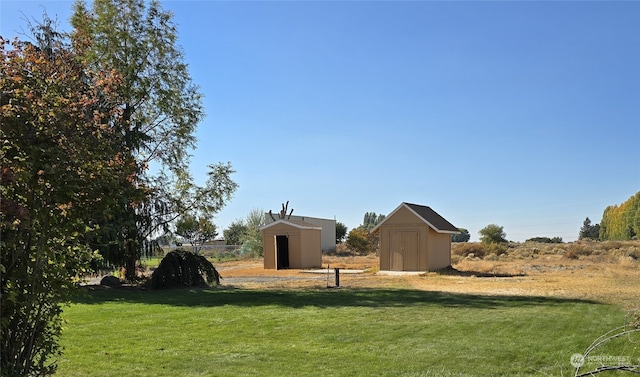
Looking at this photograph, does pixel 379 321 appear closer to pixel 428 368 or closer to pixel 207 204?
pixel 428 368

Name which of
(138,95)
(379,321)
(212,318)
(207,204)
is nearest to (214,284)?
(207,204)

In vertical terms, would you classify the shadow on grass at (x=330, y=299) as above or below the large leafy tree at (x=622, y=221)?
below

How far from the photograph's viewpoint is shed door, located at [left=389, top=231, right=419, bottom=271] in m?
27.7

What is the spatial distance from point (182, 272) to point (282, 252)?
47.1 ft

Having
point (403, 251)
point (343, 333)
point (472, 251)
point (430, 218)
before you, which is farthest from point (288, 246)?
point (343, 333)

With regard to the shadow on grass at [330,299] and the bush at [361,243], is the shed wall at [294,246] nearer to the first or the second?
the shadow on grass at [330,299]

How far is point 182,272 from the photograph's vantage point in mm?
20281

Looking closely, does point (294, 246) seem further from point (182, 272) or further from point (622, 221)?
point (622, 221)

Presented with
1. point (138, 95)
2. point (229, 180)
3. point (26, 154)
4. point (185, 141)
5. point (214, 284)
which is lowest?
point (214, 284)

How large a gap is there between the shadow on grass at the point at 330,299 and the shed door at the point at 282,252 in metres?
15.8

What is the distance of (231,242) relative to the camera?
238 ft

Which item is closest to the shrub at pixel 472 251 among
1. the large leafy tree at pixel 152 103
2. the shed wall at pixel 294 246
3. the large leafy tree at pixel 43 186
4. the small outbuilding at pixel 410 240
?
the shed wall at pixel 294 246

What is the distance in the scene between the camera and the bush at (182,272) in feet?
65.0

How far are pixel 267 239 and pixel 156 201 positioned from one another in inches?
540
